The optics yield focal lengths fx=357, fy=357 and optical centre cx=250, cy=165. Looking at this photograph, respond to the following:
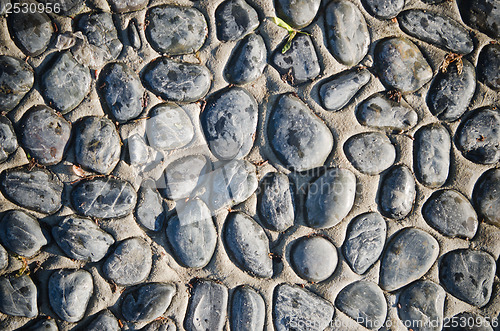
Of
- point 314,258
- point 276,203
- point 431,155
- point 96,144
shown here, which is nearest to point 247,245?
point 276,203

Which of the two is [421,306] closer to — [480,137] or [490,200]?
[490,200]

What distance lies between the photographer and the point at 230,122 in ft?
7.39

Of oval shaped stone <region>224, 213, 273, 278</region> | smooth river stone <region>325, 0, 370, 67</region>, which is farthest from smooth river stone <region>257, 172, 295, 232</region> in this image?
smooth river stone <region>325, 0, 370, 67</region>

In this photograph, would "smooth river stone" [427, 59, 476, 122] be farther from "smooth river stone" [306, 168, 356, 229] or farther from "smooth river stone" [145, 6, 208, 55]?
"smooth river stone" [145, 6, 208, 55]

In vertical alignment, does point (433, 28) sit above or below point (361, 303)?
above

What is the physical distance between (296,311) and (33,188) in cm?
182

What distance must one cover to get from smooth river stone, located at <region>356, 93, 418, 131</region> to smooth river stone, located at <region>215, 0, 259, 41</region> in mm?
875

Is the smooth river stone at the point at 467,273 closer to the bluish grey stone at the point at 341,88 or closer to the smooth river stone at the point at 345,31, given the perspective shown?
the bluish grey stone at the point at 341,88

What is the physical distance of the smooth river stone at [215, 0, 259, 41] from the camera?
225 cm

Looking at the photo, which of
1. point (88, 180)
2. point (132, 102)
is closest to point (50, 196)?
point (88, 180)

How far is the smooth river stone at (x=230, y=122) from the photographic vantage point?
7.38 feet

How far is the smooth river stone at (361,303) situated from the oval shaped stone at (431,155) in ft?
2.58

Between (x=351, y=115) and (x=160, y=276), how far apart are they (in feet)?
5.25

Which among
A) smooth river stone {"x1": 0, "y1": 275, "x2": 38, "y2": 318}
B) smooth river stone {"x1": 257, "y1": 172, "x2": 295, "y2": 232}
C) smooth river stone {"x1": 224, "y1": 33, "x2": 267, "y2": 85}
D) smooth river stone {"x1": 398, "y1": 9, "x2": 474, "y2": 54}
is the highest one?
smooth river stone {"x1": 398, "y1": 9, "x2": 474, "y2": 54}
